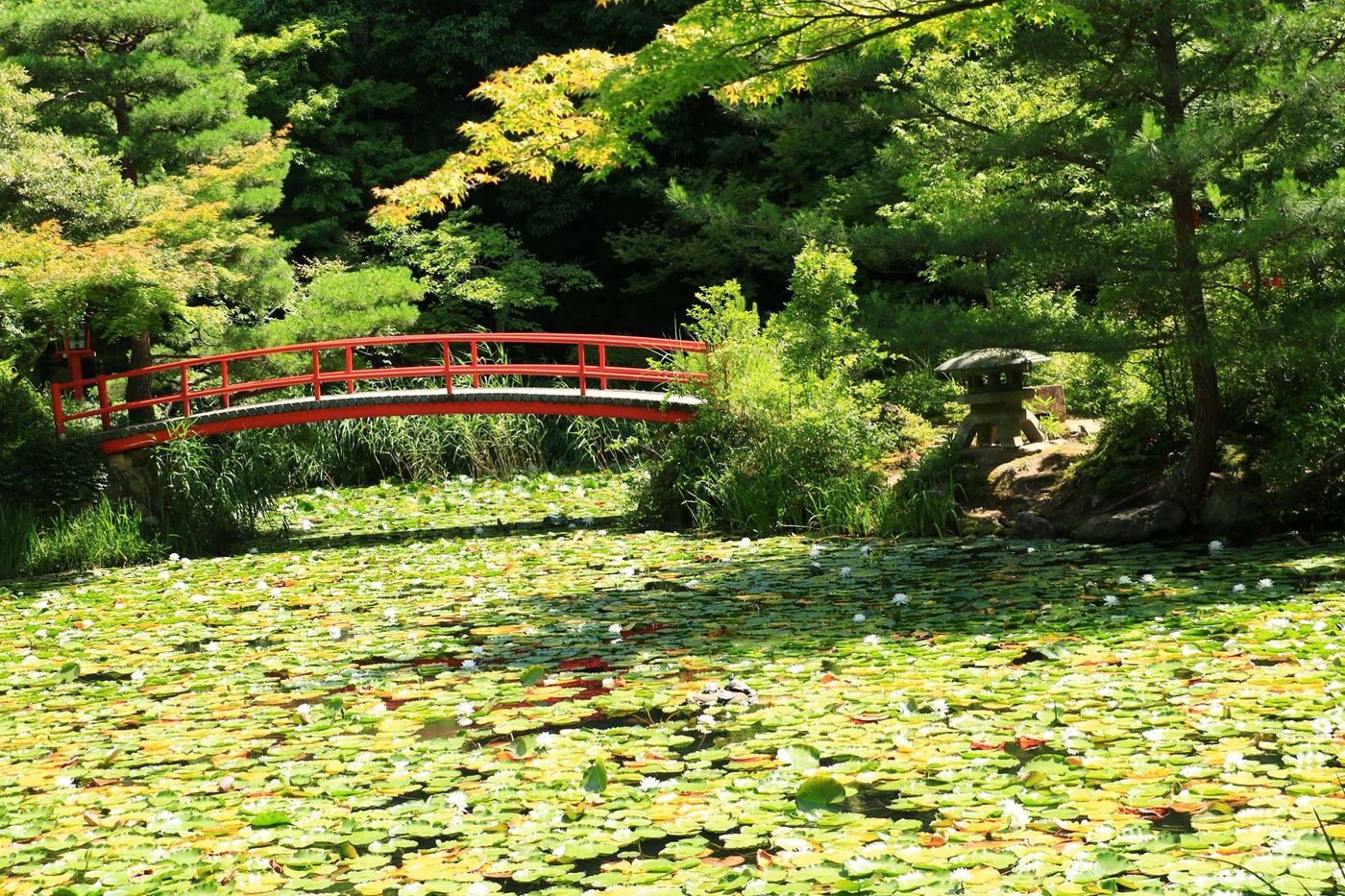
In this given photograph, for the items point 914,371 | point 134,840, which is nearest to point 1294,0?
point 914,371

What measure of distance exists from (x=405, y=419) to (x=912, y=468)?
7.18 m

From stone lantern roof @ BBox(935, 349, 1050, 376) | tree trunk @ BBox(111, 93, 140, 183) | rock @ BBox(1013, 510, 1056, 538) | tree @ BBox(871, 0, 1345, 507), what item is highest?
tree trunk @ BBox(111, 93, 140, 183)

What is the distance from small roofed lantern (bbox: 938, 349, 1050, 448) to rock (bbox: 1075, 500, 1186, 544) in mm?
1620

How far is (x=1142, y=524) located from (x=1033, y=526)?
0.76 meters

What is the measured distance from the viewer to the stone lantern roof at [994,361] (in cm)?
1039

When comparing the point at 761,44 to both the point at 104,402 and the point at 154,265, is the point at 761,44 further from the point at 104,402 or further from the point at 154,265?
the point at 104,402

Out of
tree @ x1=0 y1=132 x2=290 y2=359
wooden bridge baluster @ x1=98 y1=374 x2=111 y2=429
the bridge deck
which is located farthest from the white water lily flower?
wooden bridge baluster @ x1=98 y1=374 x2=111 y2=429

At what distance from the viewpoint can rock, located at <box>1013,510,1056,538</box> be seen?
959 centimetres

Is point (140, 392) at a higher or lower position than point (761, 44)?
lower

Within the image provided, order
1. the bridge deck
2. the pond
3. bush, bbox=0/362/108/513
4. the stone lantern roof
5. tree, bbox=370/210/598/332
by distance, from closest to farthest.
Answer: the pond < the stone lantern roof < bush, bbox=0/362/108/513 < the bridge deck < tree, bbox=370/210/598/332

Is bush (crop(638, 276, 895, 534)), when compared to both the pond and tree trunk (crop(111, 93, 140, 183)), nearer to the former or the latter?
the pond

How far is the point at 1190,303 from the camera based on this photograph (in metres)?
9.02

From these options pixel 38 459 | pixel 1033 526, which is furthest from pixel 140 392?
pixel 1033 526

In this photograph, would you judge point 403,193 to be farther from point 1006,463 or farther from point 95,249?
point 1006,463
